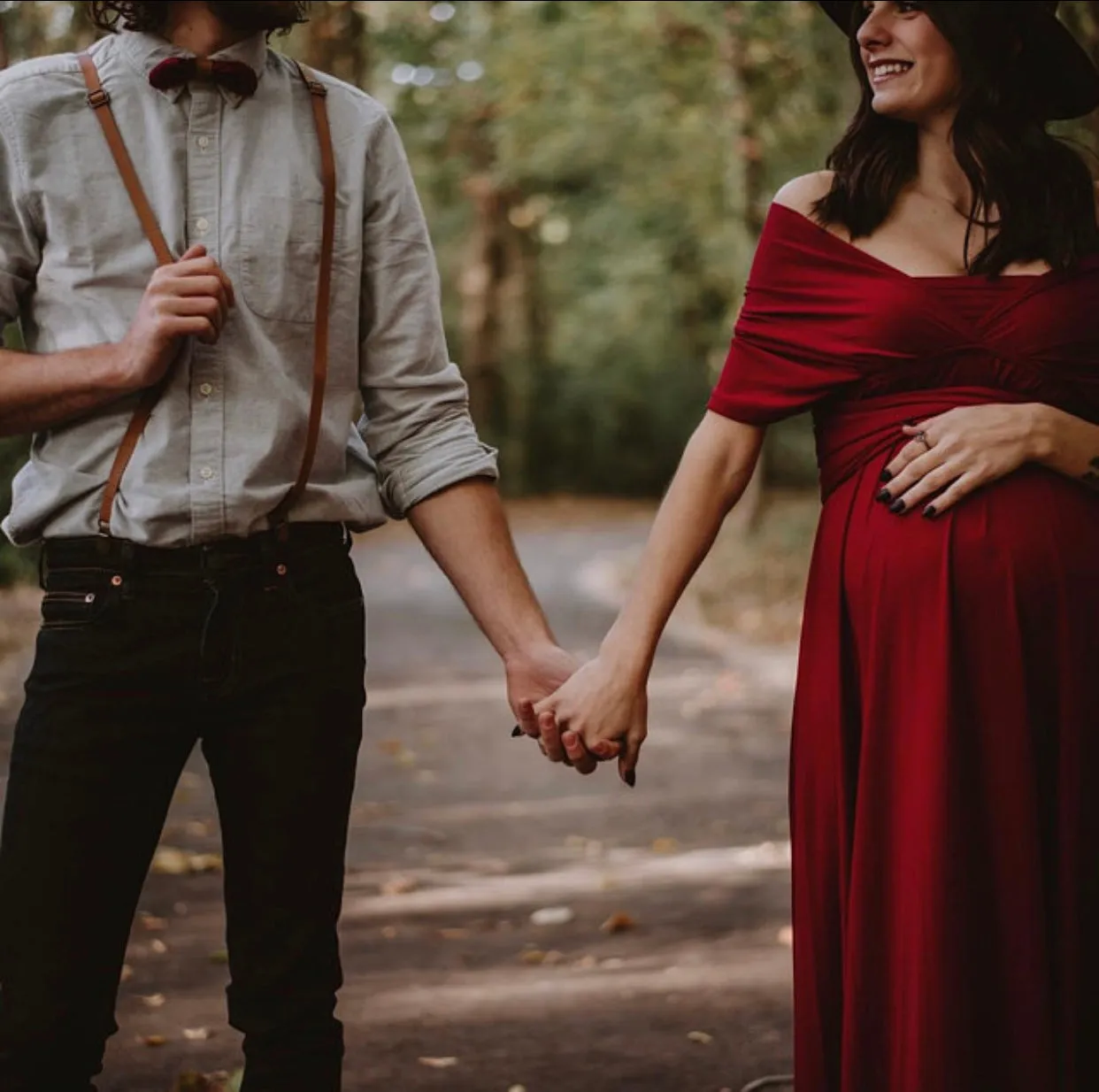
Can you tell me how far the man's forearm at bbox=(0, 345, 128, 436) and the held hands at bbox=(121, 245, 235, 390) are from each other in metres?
0.03

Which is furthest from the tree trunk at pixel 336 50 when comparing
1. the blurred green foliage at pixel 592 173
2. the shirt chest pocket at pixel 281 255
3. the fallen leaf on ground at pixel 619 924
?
the shirt chest pocket at pixel 281 255

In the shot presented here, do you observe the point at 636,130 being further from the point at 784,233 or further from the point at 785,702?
the point at 784,233

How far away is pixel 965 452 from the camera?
3.04 meters

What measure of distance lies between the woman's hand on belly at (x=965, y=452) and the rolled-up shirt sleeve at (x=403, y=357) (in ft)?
2.37

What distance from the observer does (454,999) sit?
5438 millimetres

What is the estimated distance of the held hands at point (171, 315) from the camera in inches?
109

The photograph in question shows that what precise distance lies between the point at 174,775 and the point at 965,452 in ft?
4.62

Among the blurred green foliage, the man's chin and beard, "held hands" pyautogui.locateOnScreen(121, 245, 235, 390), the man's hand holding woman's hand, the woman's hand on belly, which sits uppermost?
the man's chin and beard

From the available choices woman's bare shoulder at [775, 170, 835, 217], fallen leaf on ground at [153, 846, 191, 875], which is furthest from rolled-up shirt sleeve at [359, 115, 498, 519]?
fallen leaf on ground at [153, 846, 191, 875]

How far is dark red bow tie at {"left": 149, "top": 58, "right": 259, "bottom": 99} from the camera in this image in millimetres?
2877

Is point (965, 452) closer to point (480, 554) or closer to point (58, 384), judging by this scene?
point (480, 554)

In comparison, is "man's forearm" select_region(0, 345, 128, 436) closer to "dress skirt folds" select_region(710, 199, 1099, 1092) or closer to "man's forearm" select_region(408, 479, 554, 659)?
"man's forearm" select_region(408, 479, 554, 659)

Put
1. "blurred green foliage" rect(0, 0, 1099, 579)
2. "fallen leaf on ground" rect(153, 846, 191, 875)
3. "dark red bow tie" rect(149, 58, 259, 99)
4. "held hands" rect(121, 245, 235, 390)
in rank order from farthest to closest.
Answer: "blurred green foliage" rect(0, 0, 1099, 579)
"fallen leaf on ground" rect(153, 846, 191, 875)
"dark red bow tie" rect(149, 58, 259, 99)
"held hands" rect(121, 245, 235, 390)

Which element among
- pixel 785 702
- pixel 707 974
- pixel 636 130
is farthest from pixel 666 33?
pixel 707 974
